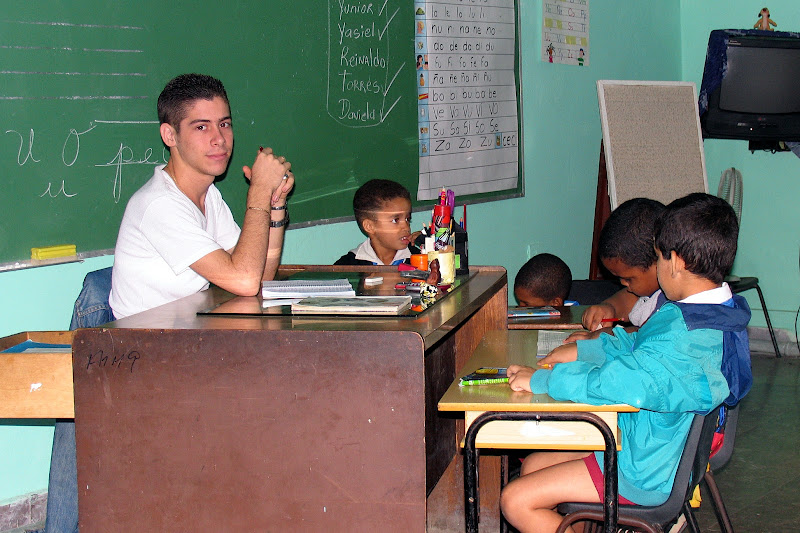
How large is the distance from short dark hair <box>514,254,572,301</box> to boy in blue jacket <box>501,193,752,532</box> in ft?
5.18

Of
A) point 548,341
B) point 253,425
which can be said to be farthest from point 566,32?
point 253,425

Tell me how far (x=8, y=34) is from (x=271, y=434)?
4.79 ft

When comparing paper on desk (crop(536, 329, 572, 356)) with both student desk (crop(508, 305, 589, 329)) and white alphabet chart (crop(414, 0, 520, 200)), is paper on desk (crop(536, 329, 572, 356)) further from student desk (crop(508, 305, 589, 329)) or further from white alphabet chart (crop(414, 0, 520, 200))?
white alphabet chart (crop(414, 0, 520, 200))

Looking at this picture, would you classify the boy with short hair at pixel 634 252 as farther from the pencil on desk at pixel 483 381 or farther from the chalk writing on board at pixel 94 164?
the chalk writing on board at pixel 94 164

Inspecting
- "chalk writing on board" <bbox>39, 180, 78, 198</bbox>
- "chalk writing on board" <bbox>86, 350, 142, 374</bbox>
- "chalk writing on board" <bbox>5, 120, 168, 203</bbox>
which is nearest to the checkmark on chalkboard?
"chalk writing on board" <bbox>5, 120, 168, 203</bbox>

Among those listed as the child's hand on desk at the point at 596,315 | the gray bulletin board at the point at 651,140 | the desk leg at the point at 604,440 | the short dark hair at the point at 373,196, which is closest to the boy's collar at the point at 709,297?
the desk leg at the point at 604,440

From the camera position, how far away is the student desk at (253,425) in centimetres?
181

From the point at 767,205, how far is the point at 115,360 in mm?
5586

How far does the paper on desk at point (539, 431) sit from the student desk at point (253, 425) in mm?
316

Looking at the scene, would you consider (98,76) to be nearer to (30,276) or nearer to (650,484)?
(30,276)

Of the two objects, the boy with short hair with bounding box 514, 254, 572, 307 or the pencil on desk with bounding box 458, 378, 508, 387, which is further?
the boy with short hair with bounding box 514, 254, 572, 307

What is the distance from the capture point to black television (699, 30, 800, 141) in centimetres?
594

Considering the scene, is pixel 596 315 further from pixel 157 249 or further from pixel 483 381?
pixel 157 249

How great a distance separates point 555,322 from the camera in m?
3.30
